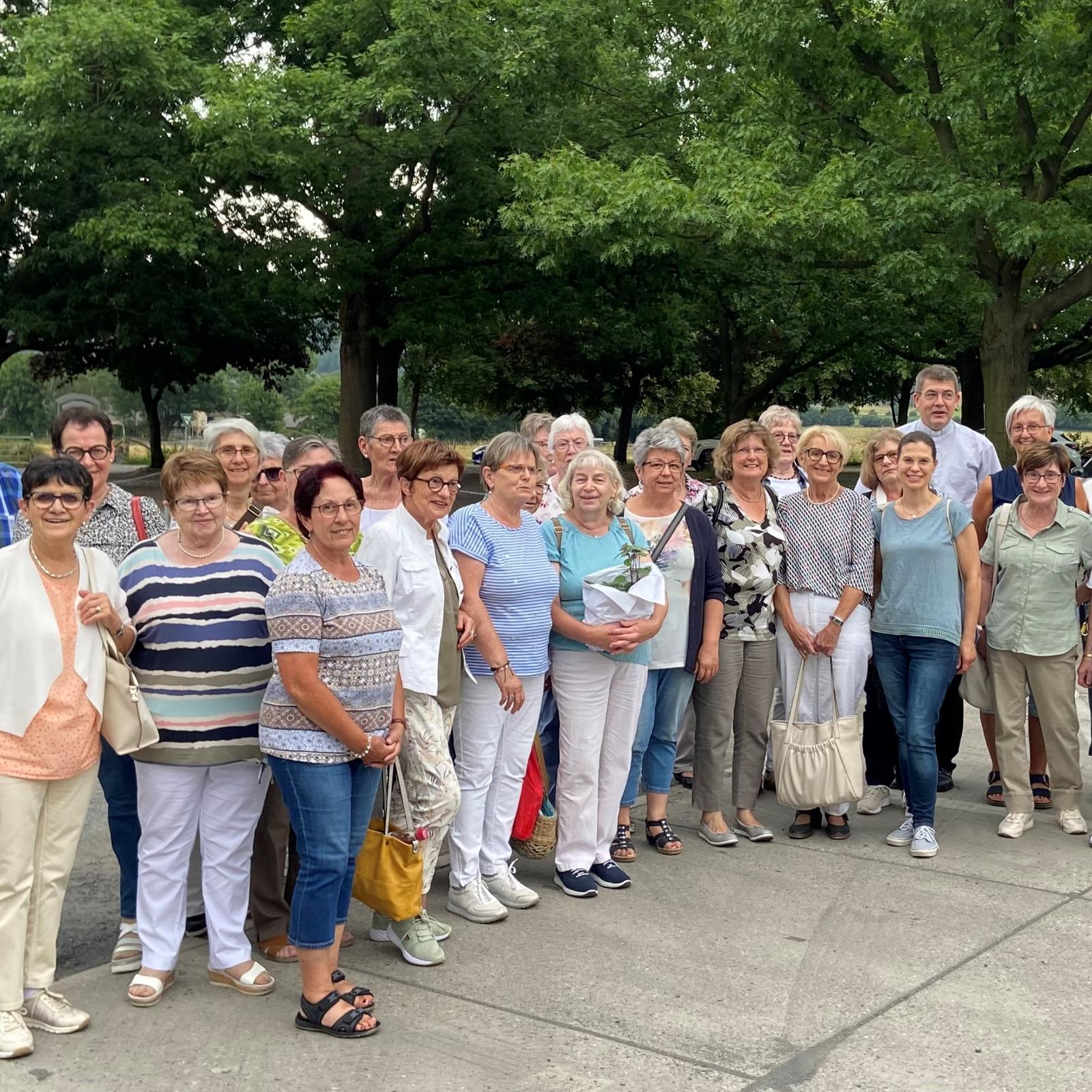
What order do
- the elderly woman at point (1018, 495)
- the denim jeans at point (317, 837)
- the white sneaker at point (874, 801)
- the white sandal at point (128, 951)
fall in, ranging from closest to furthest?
the denim jeans at point (317, 837) < the white sandal at point (128, 951) < the elderly woman at point (1018, 495) < the white sneaker at point (874, 801)

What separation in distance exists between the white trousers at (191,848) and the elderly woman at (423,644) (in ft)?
1.79

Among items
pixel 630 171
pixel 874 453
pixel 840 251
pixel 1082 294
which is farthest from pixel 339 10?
pixel 874 453

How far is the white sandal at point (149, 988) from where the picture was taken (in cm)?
424

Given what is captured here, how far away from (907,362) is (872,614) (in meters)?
32.2

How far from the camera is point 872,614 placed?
248 inches

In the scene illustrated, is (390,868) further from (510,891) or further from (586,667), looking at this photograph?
(586,667)

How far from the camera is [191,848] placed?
443 cm

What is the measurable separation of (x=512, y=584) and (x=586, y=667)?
567 mm

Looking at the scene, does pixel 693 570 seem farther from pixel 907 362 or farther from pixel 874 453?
pixel 907 362

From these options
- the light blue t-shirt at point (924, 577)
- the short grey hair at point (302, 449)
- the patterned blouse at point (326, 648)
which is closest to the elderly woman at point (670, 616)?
the light blue t-shirt at point (924, 577)

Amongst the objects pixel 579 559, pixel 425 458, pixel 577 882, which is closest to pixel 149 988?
pixel 577 882

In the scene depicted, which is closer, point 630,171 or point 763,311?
point 630,171

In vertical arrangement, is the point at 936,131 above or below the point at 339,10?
below

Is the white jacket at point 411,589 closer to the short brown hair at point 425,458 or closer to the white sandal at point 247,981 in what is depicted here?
the short brown hair at point 425,458
